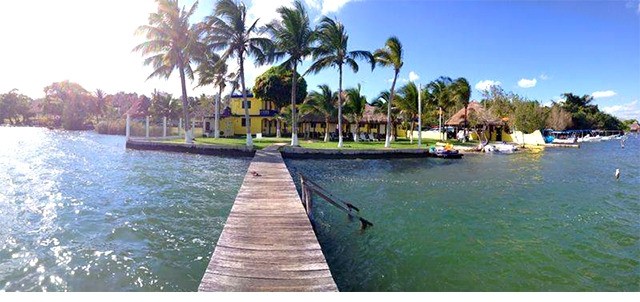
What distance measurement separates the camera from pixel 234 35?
25031mm

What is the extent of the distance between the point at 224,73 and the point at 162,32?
1107 centimetres

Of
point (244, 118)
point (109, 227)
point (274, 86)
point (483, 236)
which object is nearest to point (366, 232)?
point (483, 236)

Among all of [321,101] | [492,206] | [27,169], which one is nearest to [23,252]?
[492,206]

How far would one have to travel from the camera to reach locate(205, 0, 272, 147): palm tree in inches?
968

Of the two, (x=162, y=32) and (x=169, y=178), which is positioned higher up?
(x=162, y=32)

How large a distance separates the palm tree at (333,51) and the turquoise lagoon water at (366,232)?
41.0 feet

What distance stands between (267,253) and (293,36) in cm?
2229

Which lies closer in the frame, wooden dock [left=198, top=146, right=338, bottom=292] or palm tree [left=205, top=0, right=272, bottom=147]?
wooden dock [left=198, top=146, right=338, bottom=292]

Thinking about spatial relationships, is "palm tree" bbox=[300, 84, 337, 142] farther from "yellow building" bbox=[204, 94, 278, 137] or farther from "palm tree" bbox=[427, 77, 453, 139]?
"palm tree" bbox=[427, 77, 453, 139]

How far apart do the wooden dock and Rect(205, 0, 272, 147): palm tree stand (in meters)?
18.2

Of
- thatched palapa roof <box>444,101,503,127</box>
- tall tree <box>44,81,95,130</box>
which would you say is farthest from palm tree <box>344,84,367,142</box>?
tall tree <box>44,81,95,130</box>

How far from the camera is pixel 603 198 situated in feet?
43.6
